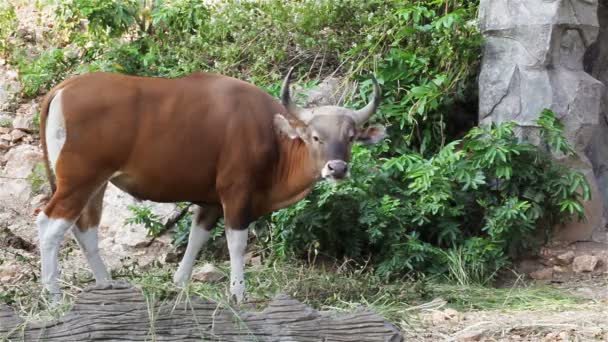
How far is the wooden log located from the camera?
5664 mm

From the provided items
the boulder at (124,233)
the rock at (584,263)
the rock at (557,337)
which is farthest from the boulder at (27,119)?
the rock at (557,337)

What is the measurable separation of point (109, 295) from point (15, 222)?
16.8 feet

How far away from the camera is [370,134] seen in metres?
7.73

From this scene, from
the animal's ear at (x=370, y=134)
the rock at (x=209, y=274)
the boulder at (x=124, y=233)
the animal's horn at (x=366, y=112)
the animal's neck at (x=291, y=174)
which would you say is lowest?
the boulder at (x=124, y=233)

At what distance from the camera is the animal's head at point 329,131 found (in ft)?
23.7

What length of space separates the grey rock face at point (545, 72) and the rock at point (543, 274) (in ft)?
1.57

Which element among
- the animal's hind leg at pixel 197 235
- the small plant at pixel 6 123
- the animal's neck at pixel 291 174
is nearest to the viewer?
the animal's neck at pixel 291 174

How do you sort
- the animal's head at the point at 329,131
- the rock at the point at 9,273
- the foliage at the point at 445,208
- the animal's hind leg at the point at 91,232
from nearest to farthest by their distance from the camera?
the animal's head at the point at 329,131, the animal's hind leg at the point at 91,232, the rock at the point at 9,273, the foliage at the point at 445,208

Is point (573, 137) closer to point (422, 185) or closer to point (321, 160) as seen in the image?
point (422, 185)

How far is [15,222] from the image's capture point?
10.5 m

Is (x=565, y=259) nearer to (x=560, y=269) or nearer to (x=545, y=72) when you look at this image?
(x=560, y=269)

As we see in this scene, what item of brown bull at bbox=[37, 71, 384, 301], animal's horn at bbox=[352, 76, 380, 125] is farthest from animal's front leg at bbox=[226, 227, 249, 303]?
animal's horn at bbox=[352, 76, 380, 125]

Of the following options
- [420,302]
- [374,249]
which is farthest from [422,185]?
[420,302]

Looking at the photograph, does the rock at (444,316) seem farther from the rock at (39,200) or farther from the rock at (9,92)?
the rock at (9,92)
